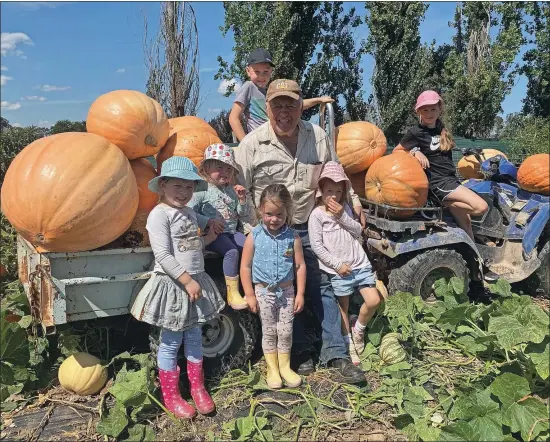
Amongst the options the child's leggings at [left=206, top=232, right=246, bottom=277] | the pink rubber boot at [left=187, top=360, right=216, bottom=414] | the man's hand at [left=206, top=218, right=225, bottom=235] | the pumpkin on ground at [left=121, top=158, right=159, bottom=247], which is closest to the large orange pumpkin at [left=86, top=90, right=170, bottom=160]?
the pumpkin on ground at [left=121, top=158, right=159, bottom=247]

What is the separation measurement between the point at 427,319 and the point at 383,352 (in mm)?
836

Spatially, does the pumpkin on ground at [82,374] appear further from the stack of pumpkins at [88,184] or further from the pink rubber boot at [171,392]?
the stack of pumpkins at [88,184]

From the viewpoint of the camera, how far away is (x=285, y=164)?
3576 mm

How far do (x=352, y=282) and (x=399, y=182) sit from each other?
1.16 metres

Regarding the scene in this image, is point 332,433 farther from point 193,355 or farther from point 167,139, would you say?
point 167,139

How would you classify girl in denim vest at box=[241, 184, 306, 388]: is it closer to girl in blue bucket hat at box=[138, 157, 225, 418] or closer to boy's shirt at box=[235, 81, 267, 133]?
girl in blue bucket hat at box=[138, 157, 225, 418]

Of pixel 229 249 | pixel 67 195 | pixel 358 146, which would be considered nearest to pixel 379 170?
pixel 358 146

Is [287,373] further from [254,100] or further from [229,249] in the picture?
[254,100]

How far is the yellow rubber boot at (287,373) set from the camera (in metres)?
3.32

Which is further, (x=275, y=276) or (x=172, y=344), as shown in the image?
(x=275, y=276)

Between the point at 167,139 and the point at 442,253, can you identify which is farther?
the point at 442,253

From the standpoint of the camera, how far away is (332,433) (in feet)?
9.51

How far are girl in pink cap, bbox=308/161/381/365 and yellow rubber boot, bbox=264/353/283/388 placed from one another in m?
0.65

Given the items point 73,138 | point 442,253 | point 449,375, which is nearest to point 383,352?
point 449,375
